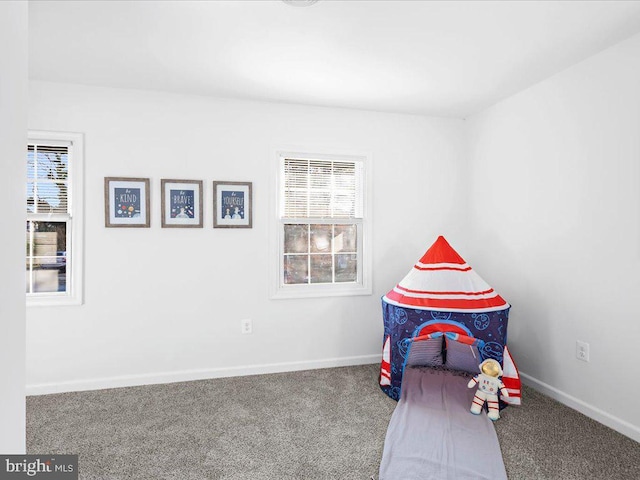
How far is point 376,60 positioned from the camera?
2729mm

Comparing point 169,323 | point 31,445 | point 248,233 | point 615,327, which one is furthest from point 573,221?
point 31,445

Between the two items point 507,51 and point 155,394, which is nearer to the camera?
point 507,51

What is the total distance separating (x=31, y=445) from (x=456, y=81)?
146 inches

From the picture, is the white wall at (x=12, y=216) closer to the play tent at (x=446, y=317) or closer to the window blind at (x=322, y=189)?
the play tent at (x=446, y=317)

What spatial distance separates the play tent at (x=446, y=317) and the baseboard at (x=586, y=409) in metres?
0.37

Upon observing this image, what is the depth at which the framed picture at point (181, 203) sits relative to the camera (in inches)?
131

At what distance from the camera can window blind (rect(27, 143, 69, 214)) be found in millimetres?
3113

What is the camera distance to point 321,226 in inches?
149

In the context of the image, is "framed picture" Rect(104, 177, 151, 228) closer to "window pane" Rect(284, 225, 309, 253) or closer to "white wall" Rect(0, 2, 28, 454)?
"window pane" Rect(284, 225, 309, 253)

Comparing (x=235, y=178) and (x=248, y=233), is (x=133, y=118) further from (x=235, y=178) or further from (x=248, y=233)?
(x=248, y=233)

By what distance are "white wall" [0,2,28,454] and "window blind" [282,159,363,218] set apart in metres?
2.85

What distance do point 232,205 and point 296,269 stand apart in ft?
2.69

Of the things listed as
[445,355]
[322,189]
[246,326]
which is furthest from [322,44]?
[445,355]

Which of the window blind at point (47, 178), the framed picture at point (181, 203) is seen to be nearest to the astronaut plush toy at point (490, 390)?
the framed picture at point (181, 203)
